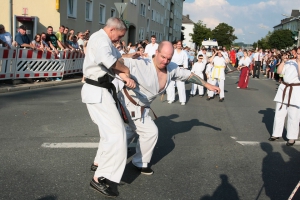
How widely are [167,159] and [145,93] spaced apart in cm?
132

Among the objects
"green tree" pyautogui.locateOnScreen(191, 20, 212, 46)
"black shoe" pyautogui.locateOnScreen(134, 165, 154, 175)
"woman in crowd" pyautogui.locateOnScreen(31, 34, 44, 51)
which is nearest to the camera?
"black shoe" pyautogui.locateOnScreen(134, 165, 154, 175)

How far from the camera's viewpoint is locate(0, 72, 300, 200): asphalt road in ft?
13.5

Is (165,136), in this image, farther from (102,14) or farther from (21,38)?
(102,14)

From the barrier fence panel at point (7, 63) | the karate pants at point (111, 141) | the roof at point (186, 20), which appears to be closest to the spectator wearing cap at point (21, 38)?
the barrier fence panel at point (7, 63)

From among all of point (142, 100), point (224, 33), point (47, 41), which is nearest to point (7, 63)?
point (47, 41)

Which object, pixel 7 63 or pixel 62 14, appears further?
pixel 62 14

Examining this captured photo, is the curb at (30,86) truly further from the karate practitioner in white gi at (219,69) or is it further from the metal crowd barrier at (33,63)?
the karate practitioner in white gi at (219,69)

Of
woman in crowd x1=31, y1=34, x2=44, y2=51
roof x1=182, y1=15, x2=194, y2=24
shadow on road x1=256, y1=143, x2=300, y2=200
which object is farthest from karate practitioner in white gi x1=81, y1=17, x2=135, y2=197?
roof x1=182, y1=15, x2=194, y2=24

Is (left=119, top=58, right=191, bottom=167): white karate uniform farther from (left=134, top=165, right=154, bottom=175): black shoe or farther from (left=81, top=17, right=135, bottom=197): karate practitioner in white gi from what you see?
(left=81, top=17, right=135, bottom=197): karate practitioner in white gi

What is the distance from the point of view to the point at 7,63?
456 inches

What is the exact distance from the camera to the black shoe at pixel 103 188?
3.91 meters

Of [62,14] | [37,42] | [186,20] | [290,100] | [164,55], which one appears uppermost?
[186,20]

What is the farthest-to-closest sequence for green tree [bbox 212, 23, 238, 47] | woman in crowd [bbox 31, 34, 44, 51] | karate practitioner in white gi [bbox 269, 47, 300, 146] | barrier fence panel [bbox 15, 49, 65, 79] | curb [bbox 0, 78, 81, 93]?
1. green tree [bbox 212, 23, 238, 47]
2. woman in crowd [bbox 31, 34, 44, 51]
3. barrier fence panel [bbox 15, 49, 65, 79]
4. curb [bbox 0, 78, 81, 93]
5. karate practitioner in white gi [bbox 269, 47, 300, 146]

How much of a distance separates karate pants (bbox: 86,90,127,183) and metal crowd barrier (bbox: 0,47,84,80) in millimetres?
8562
